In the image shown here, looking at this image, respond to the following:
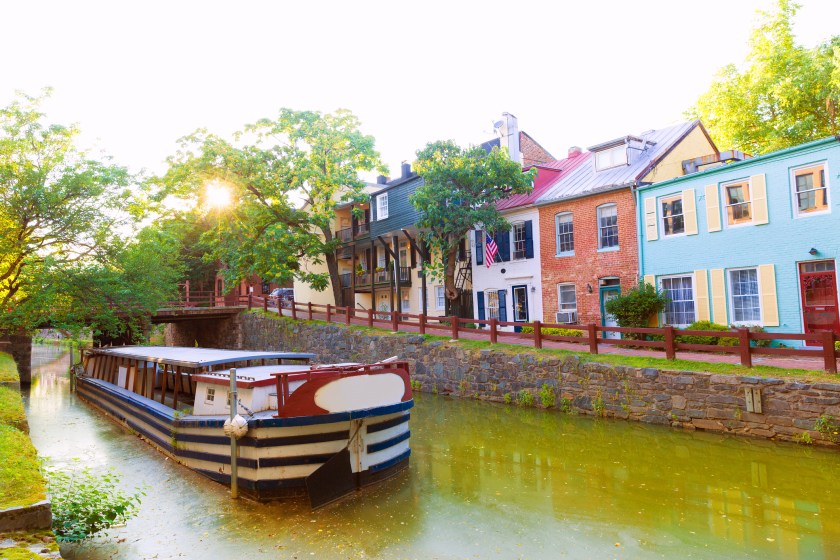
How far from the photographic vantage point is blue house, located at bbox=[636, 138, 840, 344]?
14828 mm

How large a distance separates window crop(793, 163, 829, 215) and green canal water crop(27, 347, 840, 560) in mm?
7983

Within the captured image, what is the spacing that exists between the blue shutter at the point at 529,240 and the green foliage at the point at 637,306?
17.2 ft

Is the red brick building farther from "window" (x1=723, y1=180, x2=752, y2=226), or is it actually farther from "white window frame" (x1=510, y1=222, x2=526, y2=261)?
"window" (x1=723, y1=180, x2=752, y2=226)

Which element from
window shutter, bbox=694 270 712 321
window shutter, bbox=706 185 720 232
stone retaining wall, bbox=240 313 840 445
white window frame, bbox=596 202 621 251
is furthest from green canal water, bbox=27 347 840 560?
white window frame, bbox=596 202 621 251

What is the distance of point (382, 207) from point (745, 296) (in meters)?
19.0

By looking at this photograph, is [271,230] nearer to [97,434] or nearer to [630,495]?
[97,434]

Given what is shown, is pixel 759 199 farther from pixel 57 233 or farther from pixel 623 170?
pixel 57 233

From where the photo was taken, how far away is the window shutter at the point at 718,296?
1683cm

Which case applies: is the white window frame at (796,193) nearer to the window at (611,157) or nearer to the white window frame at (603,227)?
the white window frame at (603,227)

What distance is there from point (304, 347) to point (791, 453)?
21.0m

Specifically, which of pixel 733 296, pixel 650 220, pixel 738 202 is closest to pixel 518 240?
pixel 650 220

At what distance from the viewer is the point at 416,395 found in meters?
18.3

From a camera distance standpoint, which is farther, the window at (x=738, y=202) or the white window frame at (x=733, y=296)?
the window at (x=738, y=202)

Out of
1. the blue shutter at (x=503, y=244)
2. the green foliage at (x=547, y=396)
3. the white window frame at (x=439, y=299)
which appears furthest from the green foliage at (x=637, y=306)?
the white window frame at (x=439, y=299)
